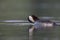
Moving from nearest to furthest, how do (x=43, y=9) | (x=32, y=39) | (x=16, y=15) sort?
(x=32, y=39) → (x=16, y=15) → (x=43, y=9)

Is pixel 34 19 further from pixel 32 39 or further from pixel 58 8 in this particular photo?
pixel 58 8

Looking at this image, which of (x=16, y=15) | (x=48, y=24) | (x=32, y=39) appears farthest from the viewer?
(x=16, y=15)

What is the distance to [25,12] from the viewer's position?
4270mm

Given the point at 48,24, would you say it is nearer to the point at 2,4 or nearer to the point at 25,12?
the point at 25,12

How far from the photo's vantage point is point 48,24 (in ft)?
9.57

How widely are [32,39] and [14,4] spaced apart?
9.03ft

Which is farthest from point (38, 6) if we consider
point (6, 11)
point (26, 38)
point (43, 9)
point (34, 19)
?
point (26, 38)

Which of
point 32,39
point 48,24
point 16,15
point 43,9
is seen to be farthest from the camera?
point 43,9

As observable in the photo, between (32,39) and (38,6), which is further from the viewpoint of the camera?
(38,6)

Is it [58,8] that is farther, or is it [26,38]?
[58,8]

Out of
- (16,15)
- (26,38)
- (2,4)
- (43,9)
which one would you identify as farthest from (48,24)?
(2,4)

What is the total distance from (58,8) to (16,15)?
776 millimetres

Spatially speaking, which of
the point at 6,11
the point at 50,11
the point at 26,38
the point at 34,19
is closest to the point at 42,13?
the point at 50,11

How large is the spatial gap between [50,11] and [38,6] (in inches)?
12.6
